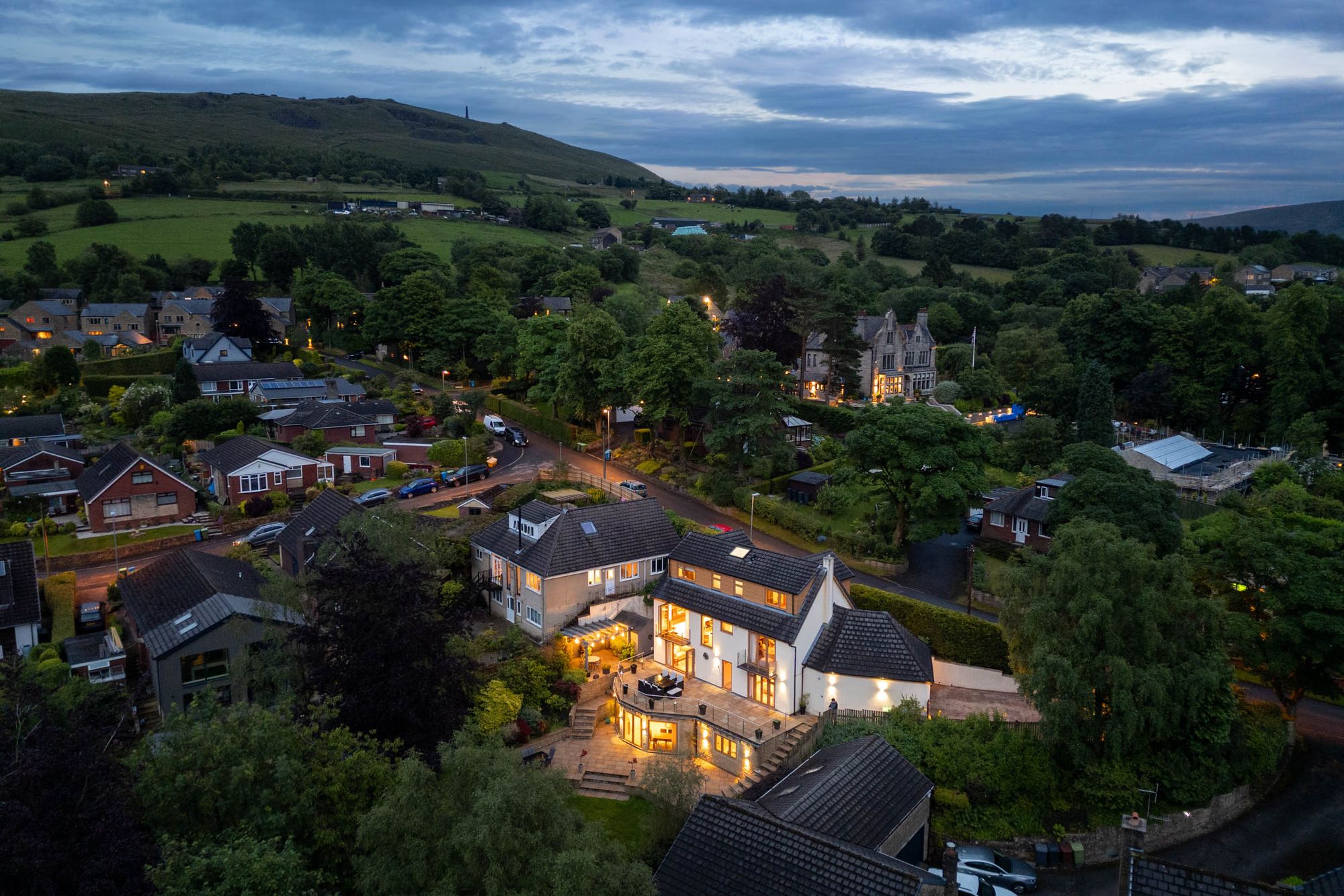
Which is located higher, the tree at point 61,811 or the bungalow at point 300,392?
the tree at point 61,811

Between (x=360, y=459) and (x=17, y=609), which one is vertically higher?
(x=17, y=609)

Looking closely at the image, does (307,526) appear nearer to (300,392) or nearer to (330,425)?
(330,425)

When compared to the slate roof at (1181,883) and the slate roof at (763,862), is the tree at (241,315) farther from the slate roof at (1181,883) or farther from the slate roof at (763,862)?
the slate roof at (1181,883)

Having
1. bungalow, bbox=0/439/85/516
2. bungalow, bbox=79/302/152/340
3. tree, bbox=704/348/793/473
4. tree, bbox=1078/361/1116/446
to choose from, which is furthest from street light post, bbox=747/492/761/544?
bungalow, bbox=79/302/152/340

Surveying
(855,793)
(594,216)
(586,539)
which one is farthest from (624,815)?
(594,216)

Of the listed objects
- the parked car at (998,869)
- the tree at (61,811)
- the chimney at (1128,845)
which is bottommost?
the parked car at (998,869)

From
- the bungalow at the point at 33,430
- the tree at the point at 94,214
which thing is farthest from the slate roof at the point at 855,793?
the tree at the point at 94,214
